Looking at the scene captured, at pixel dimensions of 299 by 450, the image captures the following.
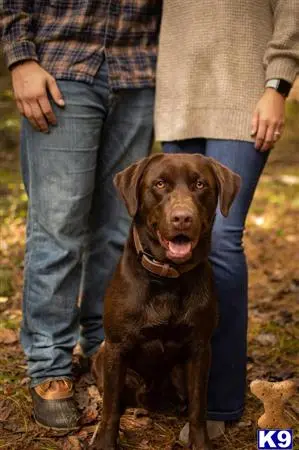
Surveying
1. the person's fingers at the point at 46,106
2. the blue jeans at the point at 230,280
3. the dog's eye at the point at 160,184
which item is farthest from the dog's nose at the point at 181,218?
the person's fingers at the point at 46,106

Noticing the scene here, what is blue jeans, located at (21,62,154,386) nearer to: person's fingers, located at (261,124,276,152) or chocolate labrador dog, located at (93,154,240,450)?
chocolate labrador dog, located at (93,154,240,450)

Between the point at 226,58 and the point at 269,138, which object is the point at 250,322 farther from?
the point at 226,58

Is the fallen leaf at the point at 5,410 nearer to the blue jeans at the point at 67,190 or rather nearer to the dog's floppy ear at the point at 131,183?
the blue jeans at the point at 67,190

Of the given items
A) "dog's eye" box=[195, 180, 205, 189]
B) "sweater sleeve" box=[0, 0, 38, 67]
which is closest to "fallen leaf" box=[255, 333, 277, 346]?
"dog's eye" box=[195, 180, 205, 189]

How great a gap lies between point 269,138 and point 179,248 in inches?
32.5

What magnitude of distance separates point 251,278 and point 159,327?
3215 millimetres

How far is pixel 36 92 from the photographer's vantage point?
3459mm

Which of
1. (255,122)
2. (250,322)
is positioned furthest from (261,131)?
(250,322)

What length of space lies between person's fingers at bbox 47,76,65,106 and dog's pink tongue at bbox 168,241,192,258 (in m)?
1.03

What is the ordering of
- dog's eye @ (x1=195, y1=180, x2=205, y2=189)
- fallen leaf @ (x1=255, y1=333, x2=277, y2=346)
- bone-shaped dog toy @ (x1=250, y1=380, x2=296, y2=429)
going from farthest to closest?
fallen leaf @ (x1=255, y1=333, x2=277, y2=346)
dog's eye @ (x1=195, y1=180, x2=205, y2=189)
bone-shaped dog toy @ (x1=250, y1=380, x2=296, y2=429)

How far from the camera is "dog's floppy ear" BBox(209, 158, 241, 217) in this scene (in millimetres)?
3201

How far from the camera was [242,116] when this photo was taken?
3441 millimetres

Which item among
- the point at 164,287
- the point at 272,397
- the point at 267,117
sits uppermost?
the point at 267,117

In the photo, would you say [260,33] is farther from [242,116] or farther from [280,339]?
[280,339]
